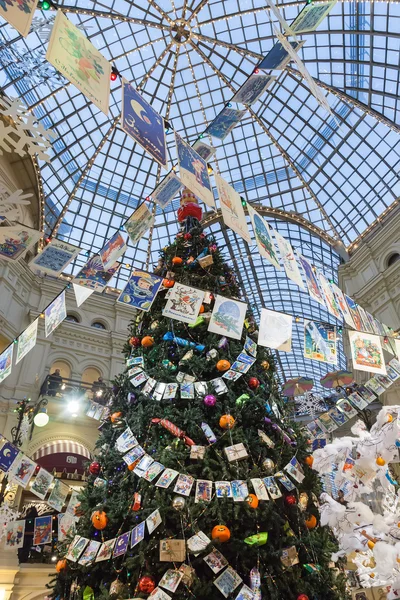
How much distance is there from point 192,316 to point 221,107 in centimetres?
2015

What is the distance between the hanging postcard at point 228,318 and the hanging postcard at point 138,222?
3439 mm

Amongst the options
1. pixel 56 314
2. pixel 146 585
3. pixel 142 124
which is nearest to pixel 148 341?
pixel 56 314

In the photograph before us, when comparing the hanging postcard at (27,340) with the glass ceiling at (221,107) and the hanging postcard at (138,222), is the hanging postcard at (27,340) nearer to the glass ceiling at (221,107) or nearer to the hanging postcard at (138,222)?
the hanging postcard at (138,222)

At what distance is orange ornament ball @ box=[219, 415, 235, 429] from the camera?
4.65 m

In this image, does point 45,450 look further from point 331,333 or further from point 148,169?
point 148,169

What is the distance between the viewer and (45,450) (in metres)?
15.2

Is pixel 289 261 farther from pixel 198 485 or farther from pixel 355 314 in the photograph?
pixel 198 485

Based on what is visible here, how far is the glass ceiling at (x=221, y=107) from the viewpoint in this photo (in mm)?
17641

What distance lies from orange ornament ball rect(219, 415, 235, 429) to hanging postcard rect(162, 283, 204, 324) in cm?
164

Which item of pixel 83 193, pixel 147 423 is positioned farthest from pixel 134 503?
pixel 83 193

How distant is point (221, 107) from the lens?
73.4 feet

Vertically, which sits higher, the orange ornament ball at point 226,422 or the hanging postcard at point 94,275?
the hanging postcard at point 94,275

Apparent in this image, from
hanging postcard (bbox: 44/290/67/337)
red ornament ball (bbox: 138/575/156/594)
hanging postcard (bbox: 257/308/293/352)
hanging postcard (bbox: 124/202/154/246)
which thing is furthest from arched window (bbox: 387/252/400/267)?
red ornament ball (bbox: 138/575/156/594)

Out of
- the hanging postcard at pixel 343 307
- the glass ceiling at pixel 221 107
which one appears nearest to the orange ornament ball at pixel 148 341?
the hanging postcard at pixel 343 307
